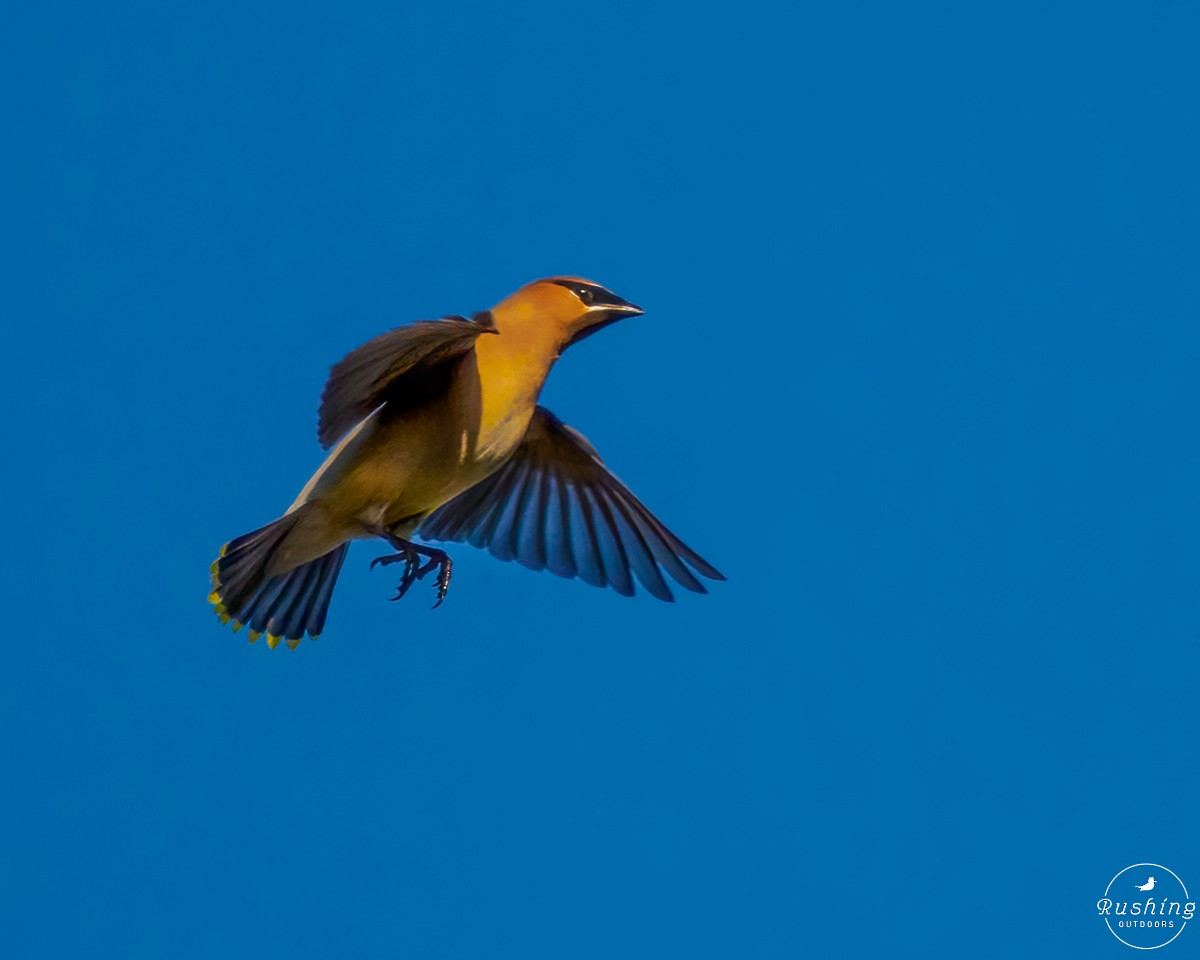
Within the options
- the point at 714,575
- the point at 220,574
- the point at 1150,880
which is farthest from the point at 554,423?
the point at 1150,880

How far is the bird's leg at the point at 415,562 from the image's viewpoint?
17.1 feet

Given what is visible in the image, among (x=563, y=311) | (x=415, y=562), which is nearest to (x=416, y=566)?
(x=415, y=562)

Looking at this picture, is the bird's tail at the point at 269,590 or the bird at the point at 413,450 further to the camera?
the bird's tail at the point at 269,590

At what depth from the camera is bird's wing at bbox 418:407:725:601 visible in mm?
6148

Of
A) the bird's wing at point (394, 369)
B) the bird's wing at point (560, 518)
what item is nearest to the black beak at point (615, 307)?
the bird's wing at point (394, 369)

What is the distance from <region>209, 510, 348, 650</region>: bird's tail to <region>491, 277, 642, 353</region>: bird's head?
3.16 ft

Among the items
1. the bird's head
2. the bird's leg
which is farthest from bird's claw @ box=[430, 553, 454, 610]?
the bird's head

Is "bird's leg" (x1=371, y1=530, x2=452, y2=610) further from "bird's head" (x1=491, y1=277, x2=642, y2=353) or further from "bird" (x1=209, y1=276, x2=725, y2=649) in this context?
"bird's head" (x1=491, y1=277, x2=642, y2=353)

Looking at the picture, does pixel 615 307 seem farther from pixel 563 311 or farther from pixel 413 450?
pixel 413 450

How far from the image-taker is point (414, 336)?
4.73 m

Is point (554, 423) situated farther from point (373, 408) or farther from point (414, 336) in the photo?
point (414, 336)

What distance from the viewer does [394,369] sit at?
16.4ft

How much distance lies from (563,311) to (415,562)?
83 cm

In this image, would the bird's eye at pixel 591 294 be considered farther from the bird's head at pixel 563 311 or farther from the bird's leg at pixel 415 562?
the bird's leg at pixel 415 562
